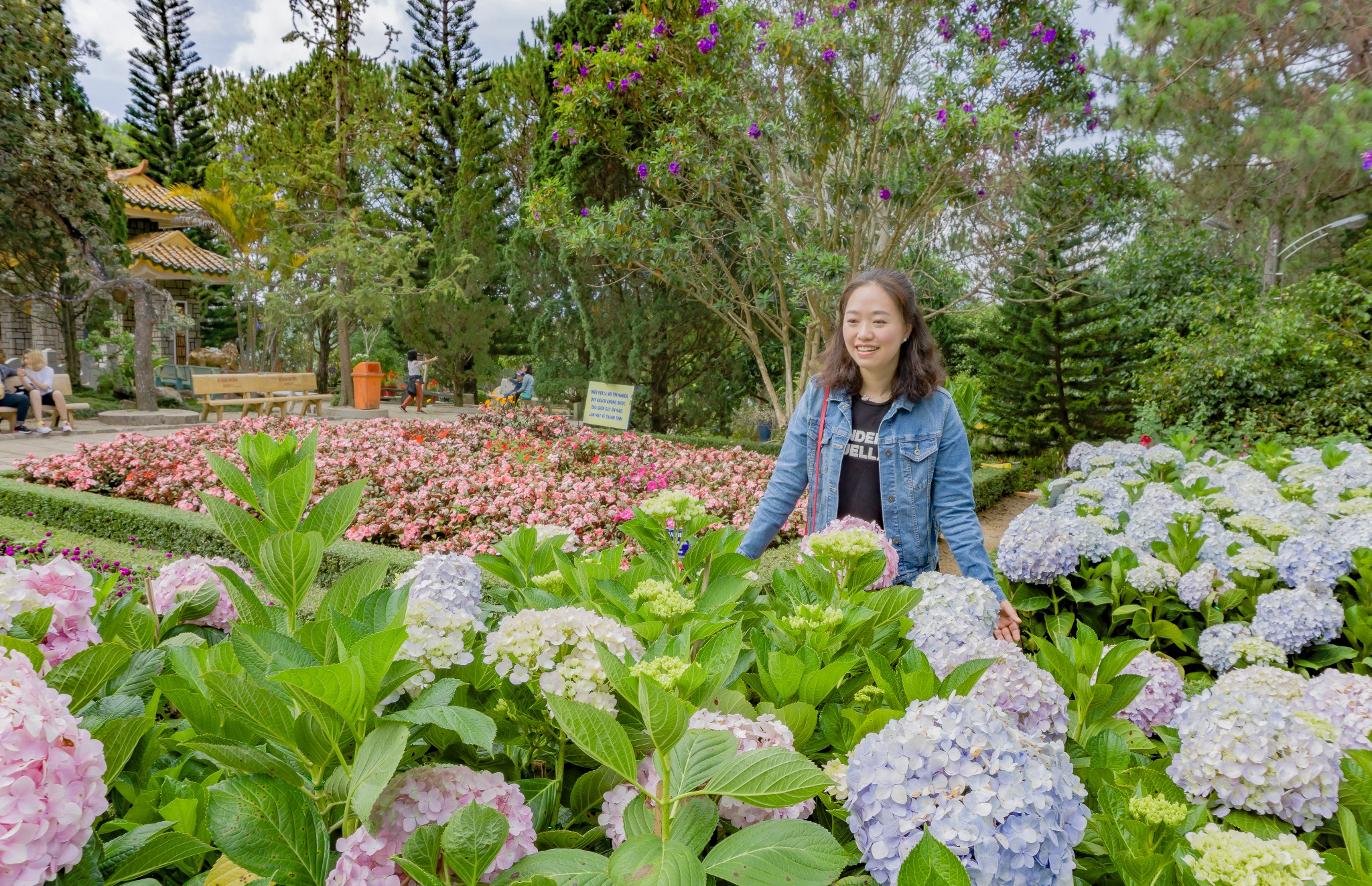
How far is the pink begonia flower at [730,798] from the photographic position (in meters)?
0.72

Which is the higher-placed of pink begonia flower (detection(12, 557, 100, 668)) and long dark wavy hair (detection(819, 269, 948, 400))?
long dark wavy hair (detection(819, 269, 948, 400))

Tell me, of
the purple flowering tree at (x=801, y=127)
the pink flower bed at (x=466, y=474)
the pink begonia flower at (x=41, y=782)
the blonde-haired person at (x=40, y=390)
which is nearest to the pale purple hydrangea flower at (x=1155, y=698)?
the pink begonia flower at (x=41, y=782)

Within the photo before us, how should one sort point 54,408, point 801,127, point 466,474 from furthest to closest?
point 54,408
point 801,127
point 466,474

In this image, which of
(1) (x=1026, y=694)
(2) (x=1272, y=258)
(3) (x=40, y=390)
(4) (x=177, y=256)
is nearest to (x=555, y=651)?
(1) (x=1026, y=694)

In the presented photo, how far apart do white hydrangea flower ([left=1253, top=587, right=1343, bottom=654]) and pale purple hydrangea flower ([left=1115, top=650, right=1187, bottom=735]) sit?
0.90 m

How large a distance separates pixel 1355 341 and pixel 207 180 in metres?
21.3

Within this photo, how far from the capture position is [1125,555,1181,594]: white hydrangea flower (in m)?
2.25

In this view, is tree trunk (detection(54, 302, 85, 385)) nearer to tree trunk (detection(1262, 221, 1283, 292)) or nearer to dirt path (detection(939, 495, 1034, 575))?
dirt path (detection(939, 495, 1034, 575))

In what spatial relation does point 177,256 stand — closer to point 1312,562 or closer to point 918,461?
point 918,461

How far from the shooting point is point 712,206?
8.43 m

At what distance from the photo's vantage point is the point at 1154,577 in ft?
7.37

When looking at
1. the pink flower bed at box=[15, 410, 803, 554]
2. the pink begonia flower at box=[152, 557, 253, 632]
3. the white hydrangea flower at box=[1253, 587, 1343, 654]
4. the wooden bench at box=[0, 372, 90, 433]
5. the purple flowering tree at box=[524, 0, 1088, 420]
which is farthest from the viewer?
the wooden bench at box=[0, 372, 90, 433]

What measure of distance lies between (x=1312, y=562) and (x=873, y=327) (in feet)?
4.82

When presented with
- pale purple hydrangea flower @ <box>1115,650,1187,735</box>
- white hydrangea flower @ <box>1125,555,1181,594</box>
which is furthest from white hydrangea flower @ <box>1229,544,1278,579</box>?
pale purple hydrangea flower @ <box>1115,650,1187,735</box>
